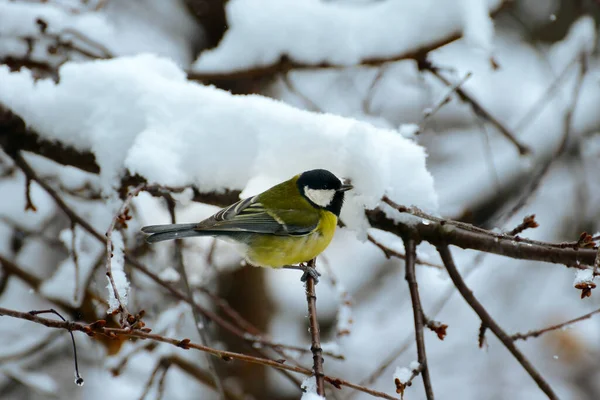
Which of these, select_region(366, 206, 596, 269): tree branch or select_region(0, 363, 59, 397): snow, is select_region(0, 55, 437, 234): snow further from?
Answer: select_region(0, 363, 59, 397): snow

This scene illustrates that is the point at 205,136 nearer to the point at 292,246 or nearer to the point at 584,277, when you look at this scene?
the point at 292,246

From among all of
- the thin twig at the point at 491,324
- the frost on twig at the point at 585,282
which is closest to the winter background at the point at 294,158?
the thin twig at the point at 491,324

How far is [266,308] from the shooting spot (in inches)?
253

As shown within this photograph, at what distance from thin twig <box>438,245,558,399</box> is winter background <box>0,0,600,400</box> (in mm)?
226

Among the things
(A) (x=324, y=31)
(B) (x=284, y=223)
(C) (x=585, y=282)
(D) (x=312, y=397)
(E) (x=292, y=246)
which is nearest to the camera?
(D) (x=312, y=397)

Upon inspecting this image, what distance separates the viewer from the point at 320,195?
110 inches

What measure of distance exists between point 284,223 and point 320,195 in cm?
28

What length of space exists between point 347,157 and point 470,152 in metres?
4.84

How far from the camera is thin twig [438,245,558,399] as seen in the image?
7.07ft

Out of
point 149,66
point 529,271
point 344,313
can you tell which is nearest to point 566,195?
point 529,271

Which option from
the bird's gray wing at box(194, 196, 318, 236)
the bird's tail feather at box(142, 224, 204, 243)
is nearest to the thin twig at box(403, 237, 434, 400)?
the bird's gray wing at box(194, 196, 318, 236)

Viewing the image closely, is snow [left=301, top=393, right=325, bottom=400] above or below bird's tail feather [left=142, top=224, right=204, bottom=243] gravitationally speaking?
below

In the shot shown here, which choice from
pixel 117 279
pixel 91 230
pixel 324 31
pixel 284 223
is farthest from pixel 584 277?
pixel 324 31

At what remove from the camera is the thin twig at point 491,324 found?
2.16 m
